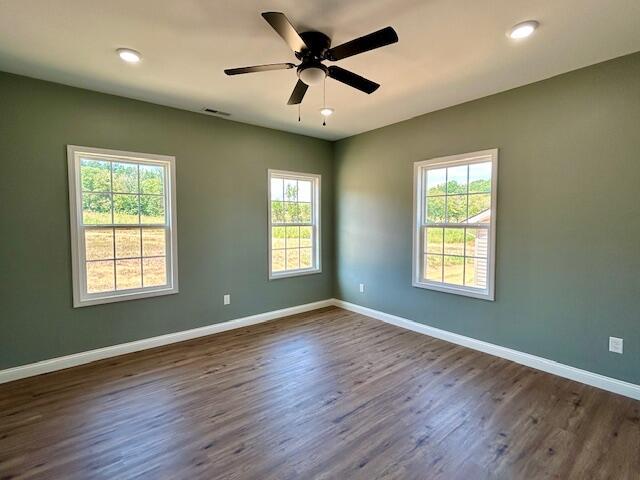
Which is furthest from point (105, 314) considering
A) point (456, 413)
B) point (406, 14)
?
point (406, 14)

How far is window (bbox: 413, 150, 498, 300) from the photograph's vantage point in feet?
11.5

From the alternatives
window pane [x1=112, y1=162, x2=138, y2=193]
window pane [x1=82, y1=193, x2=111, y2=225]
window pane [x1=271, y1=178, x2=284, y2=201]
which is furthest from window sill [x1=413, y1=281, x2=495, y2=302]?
window pane [x1=82, y1=193, x2=111, y2=225]

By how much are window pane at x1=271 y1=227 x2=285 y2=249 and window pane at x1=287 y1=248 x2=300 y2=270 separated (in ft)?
0.63

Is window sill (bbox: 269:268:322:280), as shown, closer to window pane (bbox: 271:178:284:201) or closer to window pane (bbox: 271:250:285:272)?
window pane (bbox: 271:250:285:272)

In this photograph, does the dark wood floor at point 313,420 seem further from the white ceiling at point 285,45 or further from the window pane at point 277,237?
the white ceiling at point 285,45

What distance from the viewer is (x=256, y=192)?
4488mm

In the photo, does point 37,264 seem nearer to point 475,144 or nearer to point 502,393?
point 502,393

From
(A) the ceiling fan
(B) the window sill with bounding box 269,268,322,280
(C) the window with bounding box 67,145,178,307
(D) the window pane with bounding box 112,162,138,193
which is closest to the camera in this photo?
(A) the ceiling fan

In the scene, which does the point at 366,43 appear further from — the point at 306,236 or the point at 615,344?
the point at 306,236

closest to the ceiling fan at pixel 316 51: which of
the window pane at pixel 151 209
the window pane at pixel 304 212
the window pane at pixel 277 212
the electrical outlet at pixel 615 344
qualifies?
the window pane at pixel 151 209

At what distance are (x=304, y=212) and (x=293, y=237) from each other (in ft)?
1.49

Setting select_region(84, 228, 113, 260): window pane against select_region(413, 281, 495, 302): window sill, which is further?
select_region(413, 281, 495, 302): window sill

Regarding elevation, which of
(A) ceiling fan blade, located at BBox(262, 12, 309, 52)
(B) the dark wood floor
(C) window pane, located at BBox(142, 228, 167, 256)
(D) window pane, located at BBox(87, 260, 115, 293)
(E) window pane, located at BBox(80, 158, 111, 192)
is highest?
(A) ceiling fan blade, located at BBox(262, 12, 309, 52)

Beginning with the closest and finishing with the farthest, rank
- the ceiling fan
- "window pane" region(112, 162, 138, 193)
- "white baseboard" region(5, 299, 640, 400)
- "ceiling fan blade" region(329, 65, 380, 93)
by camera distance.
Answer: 1. the ceiling fan
2. "ceiling fan blade" region(329, 65, 380, 93)
3. "white baseboard" region(5, 299, 640, 400)
4. "window pane" region(112, 162, 138, 193)
